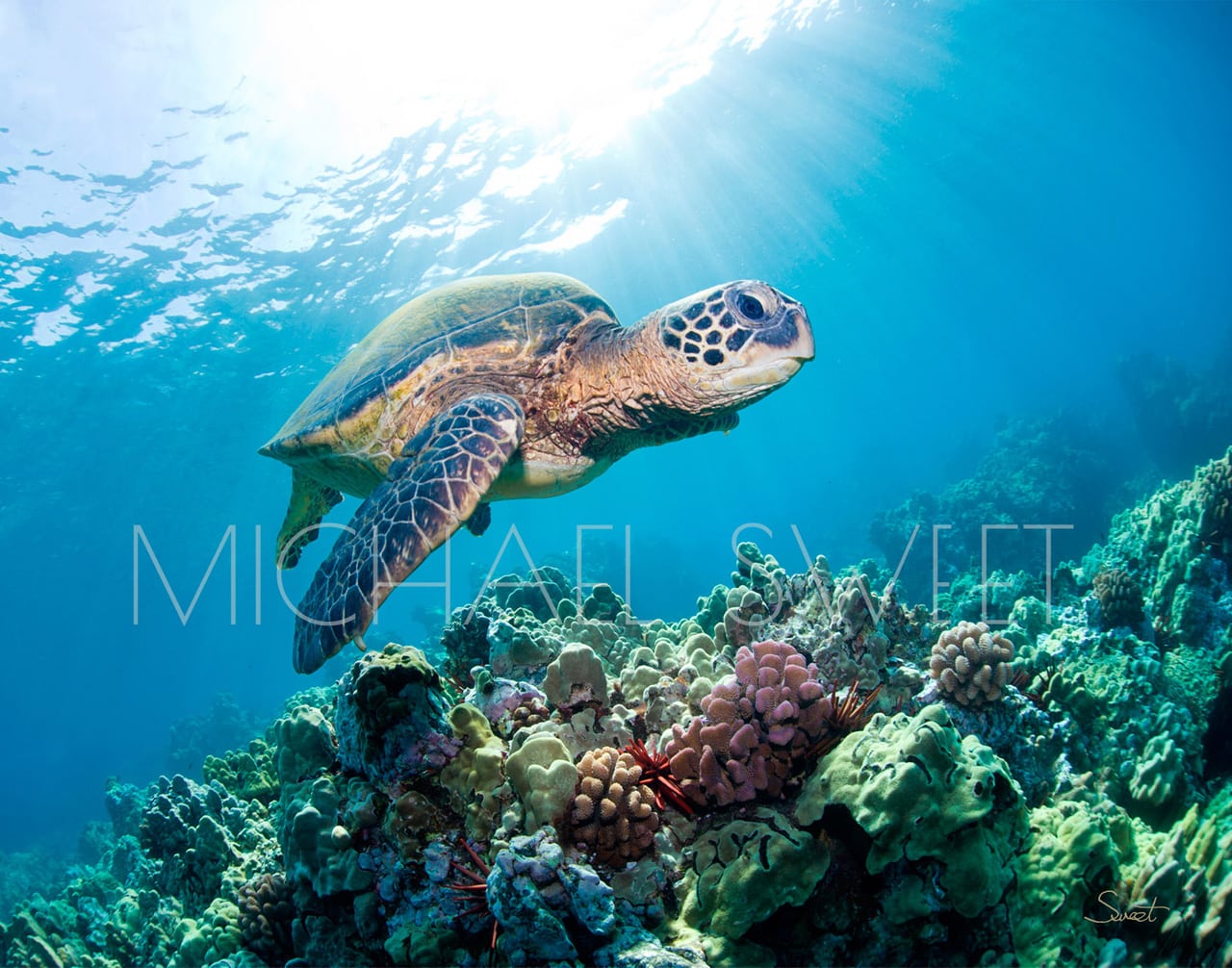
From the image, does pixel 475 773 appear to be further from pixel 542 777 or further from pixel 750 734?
pixel 750 734

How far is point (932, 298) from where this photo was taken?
58.5 meters

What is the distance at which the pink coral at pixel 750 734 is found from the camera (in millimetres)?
1977

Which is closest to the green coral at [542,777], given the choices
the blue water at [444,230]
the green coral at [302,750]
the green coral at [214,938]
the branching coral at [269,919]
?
the green coral at [302,750]

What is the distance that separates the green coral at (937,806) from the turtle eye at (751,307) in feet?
8.03

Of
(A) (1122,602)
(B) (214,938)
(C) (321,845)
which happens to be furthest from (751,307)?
(B) (214,938)

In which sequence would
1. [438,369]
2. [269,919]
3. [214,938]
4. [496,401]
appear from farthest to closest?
[438,369]
[496,401]
[214,938]
[269,919]

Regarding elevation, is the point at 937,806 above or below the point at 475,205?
below

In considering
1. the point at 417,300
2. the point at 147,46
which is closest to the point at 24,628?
the point at 147,46

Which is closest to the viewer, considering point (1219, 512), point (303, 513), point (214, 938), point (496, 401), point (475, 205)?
point (214, 938)

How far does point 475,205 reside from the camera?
60.4ft

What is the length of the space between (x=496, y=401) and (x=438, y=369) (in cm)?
75

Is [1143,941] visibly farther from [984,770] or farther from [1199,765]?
[1199,765]

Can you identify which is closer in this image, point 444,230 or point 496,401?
point 496,401

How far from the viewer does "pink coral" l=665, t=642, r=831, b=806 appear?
1.98 metres
